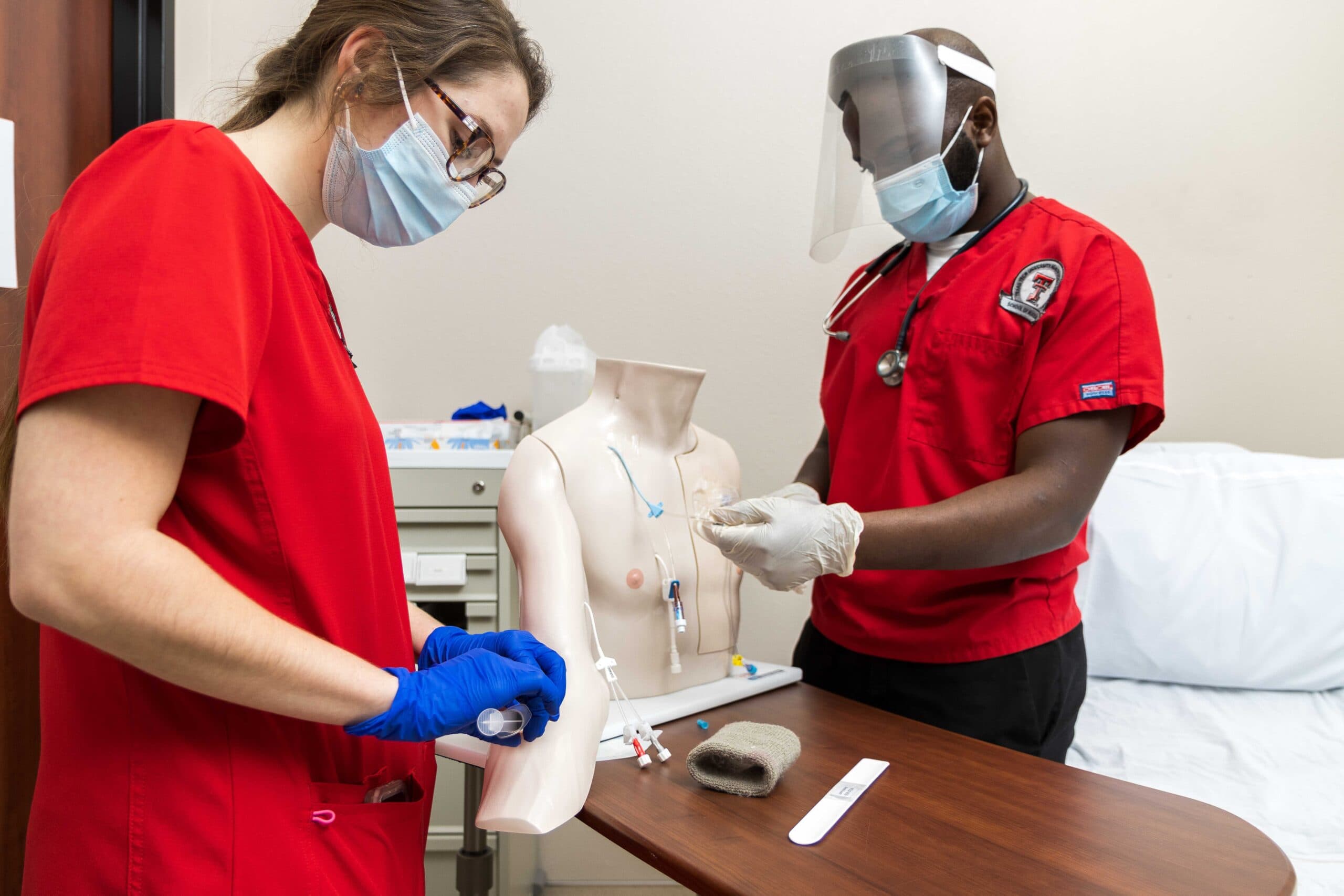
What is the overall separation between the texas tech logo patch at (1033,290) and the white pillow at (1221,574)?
100 cm

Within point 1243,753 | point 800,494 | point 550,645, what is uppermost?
point 800,494

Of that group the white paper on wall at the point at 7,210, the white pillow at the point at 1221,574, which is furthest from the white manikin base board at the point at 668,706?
the white paper on wall at the point at 7,210

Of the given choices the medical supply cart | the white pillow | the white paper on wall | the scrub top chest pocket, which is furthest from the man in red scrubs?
the white paper on wall

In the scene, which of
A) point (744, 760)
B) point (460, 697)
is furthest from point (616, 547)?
point (460, 697)

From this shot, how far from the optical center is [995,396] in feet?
4.52

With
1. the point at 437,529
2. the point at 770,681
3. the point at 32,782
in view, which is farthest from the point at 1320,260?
the point at 32,782

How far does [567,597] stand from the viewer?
1.13 metres

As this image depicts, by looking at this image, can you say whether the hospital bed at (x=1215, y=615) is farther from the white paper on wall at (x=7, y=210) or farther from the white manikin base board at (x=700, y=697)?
the white paper on wall at (x=7, y=210)

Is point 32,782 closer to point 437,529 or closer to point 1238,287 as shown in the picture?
point 437,529

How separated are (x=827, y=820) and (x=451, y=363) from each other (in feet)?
6.24

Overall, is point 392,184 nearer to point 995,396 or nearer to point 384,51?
point 384,51

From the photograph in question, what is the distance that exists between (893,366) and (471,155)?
82cm

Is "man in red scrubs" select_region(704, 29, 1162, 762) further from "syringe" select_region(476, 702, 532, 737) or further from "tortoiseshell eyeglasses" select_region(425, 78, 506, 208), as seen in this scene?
"tortoiseshell eyeglasses" select_region(425, 78, 506, 208)

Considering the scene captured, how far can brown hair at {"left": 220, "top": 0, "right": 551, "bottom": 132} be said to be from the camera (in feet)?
2.84
